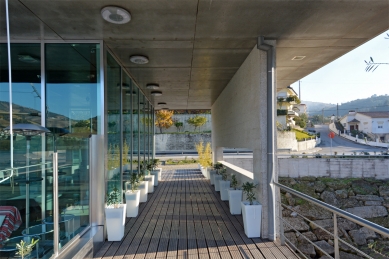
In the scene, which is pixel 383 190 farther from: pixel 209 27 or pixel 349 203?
pixel 209 27

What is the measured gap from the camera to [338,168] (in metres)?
15.0

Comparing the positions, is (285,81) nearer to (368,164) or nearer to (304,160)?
(304,160)

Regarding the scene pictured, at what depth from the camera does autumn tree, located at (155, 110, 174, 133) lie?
27828 millimetres

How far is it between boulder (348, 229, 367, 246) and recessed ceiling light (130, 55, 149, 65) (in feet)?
33.3

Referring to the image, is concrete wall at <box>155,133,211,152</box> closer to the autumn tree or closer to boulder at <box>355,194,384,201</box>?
the autumn tree

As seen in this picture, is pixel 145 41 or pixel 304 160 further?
pixel 304 160

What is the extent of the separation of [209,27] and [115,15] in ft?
3.54

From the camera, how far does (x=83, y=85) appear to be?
3.84 m

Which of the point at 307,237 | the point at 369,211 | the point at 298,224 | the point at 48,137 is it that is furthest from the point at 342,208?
the point at 48,137

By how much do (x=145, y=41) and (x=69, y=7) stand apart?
112 centimetres

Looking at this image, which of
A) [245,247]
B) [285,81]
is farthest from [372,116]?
[245,247]

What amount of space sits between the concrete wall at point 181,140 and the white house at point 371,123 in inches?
1311

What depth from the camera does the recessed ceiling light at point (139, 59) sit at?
14.2 ft

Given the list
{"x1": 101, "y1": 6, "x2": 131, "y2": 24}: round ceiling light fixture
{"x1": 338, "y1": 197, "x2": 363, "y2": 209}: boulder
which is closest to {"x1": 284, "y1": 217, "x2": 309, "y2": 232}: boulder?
{"x1": 338, "y1": 197, "x2": 363, "y2": 209}: boulder
